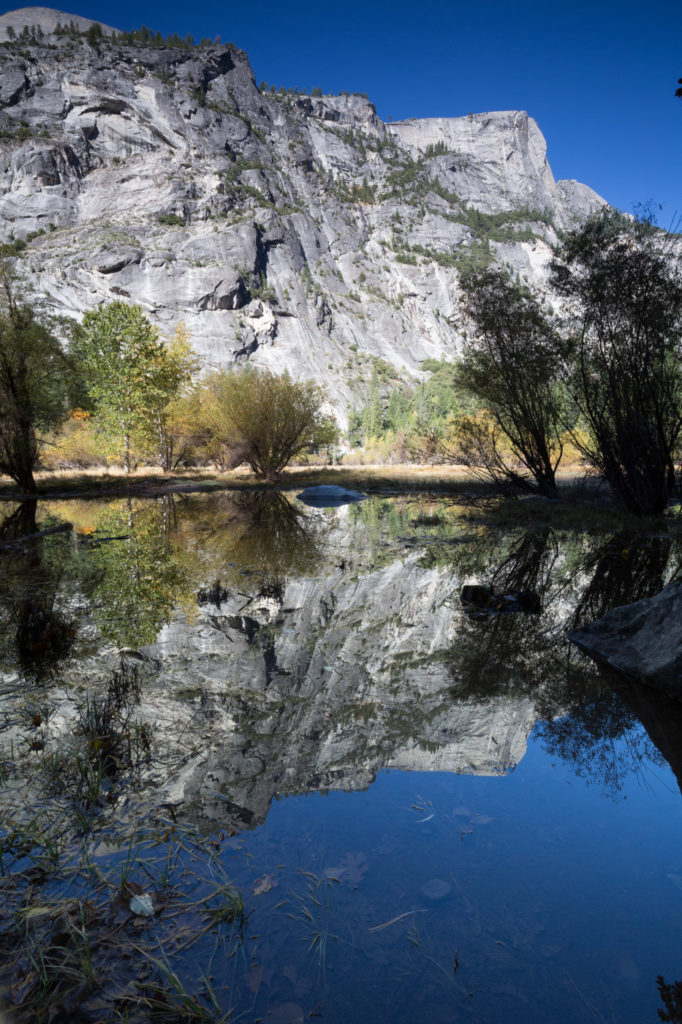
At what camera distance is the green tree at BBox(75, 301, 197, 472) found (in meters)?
28.6

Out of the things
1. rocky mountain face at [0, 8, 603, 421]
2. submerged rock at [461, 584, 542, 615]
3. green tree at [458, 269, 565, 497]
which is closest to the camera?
submerged rock at [461, 584, 542, 615]

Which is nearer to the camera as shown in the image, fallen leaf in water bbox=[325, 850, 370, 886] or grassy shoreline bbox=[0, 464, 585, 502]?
fallen leaf in water bbox=[325, 850, 370, 886]

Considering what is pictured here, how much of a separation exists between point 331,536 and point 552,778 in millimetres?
9595

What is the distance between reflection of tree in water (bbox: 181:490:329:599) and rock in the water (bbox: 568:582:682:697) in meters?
3.88

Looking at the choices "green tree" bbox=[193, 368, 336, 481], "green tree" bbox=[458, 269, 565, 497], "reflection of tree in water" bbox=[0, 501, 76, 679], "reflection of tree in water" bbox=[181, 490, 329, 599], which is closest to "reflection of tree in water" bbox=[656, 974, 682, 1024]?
"reflection of tree in water" bbox=[0, 501, 76, 679]

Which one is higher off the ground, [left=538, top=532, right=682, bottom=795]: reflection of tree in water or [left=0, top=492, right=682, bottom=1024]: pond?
[left=538, top=532, right=682, bottom=795]: reflection of tree in water

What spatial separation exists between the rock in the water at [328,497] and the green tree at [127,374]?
10724 millimetres

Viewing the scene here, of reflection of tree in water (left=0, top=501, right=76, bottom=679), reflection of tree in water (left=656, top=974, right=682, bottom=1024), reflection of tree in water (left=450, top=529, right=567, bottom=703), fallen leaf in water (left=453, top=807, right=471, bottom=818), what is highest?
reflection of tree in water (left=450, top=529, right=567, bottom=703)

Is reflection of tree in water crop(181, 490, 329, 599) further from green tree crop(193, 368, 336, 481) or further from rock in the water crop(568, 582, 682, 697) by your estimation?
green tree crop(193, 368, 336, 481)

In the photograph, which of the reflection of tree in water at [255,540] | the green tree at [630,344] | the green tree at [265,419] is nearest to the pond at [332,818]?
the reflection of tree in water at [255,540]

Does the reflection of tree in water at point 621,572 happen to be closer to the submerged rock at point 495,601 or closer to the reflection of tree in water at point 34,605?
the submerged rock at point 495,601

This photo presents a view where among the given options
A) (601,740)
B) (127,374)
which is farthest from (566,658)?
(127,374)

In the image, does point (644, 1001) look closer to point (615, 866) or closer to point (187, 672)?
point (615, 866)

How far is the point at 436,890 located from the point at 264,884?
74 centimetres
